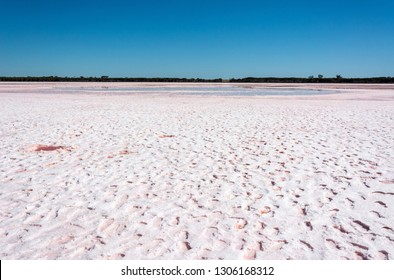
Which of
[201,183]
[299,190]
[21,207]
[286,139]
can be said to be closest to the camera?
[21,207]

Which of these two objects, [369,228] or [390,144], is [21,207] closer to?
[369,228]

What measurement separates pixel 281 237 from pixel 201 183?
2.06 meters

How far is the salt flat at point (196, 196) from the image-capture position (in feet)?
11.8

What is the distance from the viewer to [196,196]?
197 inches

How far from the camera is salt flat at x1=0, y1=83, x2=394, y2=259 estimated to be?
360 cm

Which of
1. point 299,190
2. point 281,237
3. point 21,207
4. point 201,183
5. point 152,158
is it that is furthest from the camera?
point 152,158

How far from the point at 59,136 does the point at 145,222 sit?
6.48m

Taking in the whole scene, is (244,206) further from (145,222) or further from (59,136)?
(59,136)

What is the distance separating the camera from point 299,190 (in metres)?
5.22

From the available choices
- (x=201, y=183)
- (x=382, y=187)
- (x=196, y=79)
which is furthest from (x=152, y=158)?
(x=196, y=79)

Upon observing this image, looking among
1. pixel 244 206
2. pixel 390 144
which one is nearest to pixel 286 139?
pixel 390 144

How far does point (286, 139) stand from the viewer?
923 centimetres
